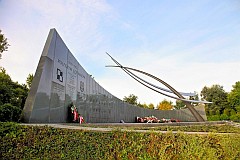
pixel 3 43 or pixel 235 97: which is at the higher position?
pixel 3 43

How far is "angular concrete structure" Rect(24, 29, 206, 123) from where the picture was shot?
6342 mm

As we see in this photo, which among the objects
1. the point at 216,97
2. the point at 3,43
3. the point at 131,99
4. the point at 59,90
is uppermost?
the point at 3,43

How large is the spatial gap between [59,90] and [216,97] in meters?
38.9

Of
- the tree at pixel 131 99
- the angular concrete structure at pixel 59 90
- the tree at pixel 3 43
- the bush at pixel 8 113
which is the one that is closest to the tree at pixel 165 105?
the tree at pixel 131 99

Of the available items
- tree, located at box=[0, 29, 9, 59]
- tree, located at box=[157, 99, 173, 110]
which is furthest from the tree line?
tree, located at box=[0, 29, 9, 59]

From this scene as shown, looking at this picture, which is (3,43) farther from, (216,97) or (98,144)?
(216,97)

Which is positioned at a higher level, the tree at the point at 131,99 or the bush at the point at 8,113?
the tree at the point at 131,99

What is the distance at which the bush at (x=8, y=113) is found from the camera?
520 cm

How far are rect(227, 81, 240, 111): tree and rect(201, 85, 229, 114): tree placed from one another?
7.30 feet

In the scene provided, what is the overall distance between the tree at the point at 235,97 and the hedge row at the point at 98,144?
34.2m

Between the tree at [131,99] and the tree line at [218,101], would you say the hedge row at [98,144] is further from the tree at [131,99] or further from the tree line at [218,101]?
the tree at [131,99]

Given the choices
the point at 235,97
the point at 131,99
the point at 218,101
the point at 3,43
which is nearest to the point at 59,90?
the point at 3,43

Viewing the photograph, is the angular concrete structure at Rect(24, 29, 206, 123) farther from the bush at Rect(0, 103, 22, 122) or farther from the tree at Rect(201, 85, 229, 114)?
the tree at Rect(201, 85, 229, 114)

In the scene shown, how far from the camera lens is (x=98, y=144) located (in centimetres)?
418
